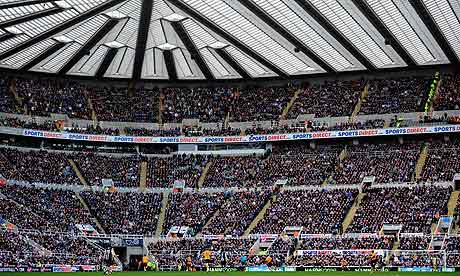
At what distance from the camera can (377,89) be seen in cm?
7588

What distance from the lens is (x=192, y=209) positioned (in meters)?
70.4

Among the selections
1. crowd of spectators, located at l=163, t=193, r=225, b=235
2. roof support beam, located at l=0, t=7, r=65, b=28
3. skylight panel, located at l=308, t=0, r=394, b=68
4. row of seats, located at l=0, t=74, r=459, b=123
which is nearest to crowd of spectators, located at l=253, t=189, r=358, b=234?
crowd of spectators, located at l=163, t=193, r=225, b=235

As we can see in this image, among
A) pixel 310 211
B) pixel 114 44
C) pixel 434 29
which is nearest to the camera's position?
pixel 434 29

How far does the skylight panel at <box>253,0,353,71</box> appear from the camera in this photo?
187ft

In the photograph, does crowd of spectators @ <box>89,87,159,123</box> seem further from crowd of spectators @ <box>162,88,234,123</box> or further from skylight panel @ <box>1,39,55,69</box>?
skylight panel @ <box>1,39,55,69</box>

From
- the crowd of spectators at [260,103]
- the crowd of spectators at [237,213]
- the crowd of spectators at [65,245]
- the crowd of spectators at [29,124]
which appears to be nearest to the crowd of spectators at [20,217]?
the crowd of spectators at [65,245]

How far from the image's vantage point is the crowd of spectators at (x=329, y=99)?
76250 millimetres

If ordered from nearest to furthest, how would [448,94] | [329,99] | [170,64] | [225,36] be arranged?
[225,36], [448,94], [170,64], [329,99]

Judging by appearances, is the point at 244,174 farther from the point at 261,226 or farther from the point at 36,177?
the point at 36,177

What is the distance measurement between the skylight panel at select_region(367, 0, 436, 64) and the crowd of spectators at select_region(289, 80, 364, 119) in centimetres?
837

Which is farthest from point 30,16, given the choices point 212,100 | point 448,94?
point 448,94

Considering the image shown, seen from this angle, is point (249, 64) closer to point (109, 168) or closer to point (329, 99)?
point (329, 99)

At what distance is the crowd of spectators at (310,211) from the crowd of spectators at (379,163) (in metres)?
2.55

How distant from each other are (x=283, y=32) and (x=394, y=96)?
1720 centimetres
